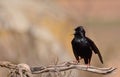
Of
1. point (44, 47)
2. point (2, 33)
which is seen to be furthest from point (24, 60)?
point (2, 33)

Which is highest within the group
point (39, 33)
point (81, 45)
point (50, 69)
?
point (39, 33)

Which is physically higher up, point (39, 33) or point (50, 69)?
point (39, 33)

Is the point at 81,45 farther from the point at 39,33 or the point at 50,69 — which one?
the point at 39,33

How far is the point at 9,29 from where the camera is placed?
11.3 metres

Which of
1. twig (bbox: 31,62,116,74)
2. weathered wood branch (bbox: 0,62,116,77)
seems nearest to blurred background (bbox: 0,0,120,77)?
weathered wood branch (bbox: 0,62,116,77)

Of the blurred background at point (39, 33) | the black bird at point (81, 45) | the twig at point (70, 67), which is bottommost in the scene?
the twig at point (70, 67)

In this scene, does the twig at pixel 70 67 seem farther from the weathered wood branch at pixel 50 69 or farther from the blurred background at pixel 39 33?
the blurred background at pixel 39 33

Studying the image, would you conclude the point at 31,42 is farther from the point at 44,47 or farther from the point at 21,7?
the point at 21,7

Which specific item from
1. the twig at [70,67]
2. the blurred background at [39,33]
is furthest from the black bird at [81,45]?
the blurred background at [39,33]

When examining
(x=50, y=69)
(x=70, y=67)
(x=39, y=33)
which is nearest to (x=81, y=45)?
(x=70, y=67)

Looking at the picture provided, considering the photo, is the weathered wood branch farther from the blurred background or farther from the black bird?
the blurred background

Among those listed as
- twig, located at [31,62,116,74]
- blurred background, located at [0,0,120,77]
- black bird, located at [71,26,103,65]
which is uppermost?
blurred background, located at [0,0,120,77]

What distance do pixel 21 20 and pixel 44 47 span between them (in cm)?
184

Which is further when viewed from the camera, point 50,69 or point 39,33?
point 39,33
